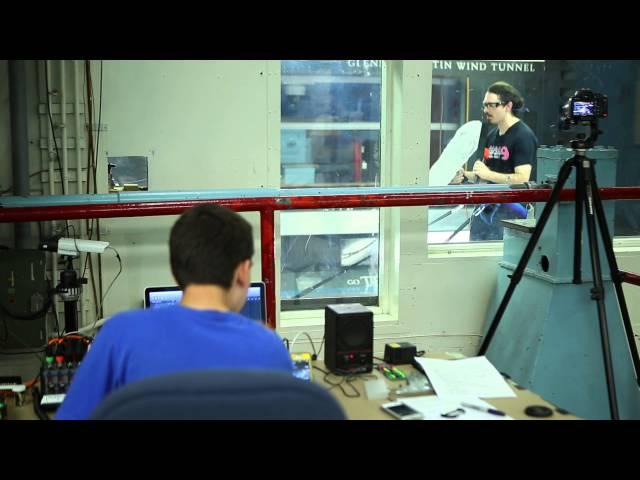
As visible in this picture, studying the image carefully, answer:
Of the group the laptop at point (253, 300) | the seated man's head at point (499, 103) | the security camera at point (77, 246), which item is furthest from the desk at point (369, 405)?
the seated man's head at point (499, 103)

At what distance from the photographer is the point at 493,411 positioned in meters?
2.33

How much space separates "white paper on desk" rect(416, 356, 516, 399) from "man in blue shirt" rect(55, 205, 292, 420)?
1089 millimetres

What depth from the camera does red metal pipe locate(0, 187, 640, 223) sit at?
3.19 m

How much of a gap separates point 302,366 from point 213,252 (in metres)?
1.12

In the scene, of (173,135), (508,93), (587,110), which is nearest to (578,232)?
(587,110)

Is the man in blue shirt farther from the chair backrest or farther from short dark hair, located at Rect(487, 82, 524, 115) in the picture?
short dark hair, located at Rect(487, 82, 524, 115)

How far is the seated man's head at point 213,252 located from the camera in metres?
1.60

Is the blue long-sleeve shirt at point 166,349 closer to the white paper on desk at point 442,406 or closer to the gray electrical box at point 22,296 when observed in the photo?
the white paper on desk at point 442,406

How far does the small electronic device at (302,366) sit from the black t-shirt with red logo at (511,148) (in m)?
2.19

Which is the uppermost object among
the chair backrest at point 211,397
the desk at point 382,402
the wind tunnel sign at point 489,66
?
the wind tunnel sign at point 489,66
